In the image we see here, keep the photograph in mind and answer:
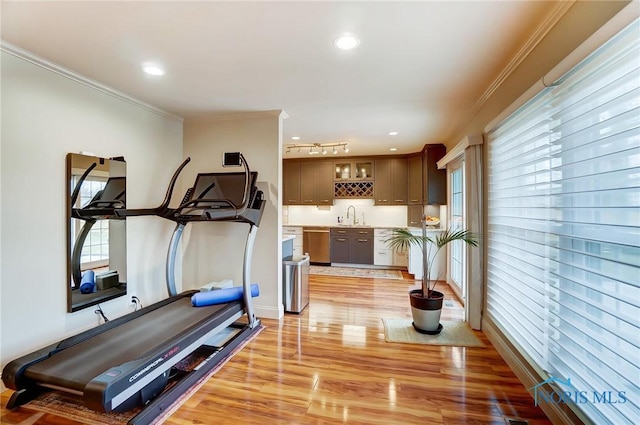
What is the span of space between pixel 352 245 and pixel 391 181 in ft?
5.37

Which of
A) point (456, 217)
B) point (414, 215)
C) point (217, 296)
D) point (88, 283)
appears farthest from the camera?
point (414, 215)

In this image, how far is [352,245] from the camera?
21.4ft

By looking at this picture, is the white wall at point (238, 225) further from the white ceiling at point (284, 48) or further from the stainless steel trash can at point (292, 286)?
the white ceiling at point (284, 48)

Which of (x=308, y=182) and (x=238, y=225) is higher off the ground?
(x=308, y=182)

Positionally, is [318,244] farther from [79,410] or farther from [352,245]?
[79,410]

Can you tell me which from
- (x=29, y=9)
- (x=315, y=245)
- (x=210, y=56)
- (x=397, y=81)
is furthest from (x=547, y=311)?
(x=315, y=245)

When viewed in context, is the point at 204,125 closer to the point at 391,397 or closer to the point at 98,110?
the point at 98,110

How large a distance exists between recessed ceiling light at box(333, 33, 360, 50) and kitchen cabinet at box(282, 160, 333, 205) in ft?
15.4

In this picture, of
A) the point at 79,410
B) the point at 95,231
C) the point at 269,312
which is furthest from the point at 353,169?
the point at 79,410

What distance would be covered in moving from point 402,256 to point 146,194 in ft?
15.9

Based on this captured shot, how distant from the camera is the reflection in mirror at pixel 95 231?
8.52 ft

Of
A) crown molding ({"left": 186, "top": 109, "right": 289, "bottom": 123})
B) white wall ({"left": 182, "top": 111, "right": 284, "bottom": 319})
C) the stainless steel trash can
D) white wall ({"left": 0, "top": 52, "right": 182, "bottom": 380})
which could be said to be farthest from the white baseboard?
crown molding ({"left": 186, "top": 109, "right": 289, "bottom": 123})

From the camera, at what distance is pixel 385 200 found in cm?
661

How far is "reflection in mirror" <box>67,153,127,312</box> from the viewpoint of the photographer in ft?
8.52
